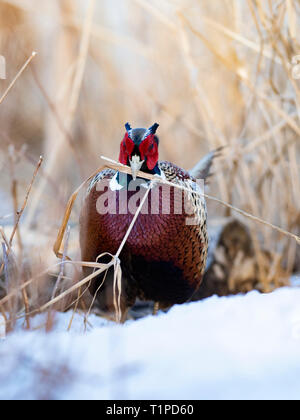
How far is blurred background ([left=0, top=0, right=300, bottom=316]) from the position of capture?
8.05 ft

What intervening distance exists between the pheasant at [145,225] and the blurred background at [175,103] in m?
0.18

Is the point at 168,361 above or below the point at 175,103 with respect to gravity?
below

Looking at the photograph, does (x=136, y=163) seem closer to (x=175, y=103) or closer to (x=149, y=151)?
(x=149, y=151)

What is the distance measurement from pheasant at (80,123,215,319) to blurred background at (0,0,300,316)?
182 mm

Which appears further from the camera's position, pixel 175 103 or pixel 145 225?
pixel 175 103

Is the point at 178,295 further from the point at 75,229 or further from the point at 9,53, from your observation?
the point at 9,53

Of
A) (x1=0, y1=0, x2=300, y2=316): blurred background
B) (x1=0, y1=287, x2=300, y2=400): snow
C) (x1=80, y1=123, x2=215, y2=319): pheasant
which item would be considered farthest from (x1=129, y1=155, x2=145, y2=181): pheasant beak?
(x1=0, y1=287, x2=300, y2=400): snow

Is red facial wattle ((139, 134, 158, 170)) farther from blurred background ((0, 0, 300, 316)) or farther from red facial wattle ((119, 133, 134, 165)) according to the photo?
blurred background ((0, 0, 300, 316))

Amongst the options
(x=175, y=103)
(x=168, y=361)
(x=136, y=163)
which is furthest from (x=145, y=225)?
(x=175, y=103)

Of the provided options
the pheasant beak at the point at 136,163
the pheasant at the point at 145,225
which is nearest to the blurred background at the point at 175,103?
the pheasant at the point at 145,225

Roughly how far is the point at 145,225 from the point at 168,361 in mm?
822

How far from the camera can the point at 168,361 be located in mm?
1257

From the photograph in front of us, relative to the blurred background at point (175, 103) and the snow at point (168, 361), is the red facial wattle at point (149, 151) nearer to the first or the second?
the blurred background at point (175, 103)

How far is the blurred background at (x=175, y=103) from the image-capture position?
8.05 feet
